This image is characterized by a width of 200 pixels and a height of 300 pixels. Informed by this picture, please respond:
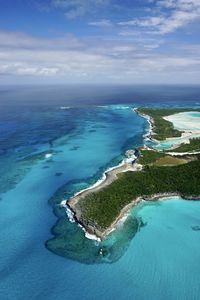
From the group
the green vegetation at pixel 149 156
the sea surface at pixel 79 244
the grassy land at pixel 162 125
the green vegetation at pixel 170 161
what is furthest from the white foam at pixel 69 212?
the grassy land at pixel 162 125

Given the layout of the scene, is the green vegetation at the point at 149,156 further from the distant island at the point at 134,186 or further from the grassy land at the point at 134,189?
the grassy land at the point at 134,189

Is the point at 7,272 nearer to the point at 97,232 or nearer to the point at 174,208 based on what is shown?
the point at 97,232

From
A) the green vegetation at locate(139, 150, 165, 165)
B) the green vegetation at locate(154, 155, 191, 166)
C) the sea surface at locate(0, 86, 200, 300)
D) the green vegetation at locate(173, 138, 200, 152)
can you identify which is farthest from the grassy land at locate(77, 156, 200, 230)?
the green vegetation at locate(173, 138, 200, 152)

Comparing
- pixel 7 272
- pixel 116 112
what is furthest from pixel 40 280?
pixel 116 112

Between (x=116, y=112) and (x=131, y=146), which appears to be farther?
(x=116, y=112)

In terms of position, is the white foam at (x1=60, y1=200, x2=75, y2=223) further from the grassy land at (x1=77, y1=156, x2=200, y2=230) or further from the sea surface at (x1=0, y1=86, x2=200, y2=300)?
the grassy land at (x1=77, y1=156, x2=200, y2=230)

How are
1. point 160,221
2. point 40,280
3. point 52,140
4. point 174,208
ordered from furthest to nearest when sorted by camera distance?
point 52,140 → point 174,208 → point 160,221 → point 40,280

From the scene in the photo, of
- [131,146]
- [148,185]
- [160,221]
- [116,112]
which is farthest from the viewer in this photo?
[116,112]
